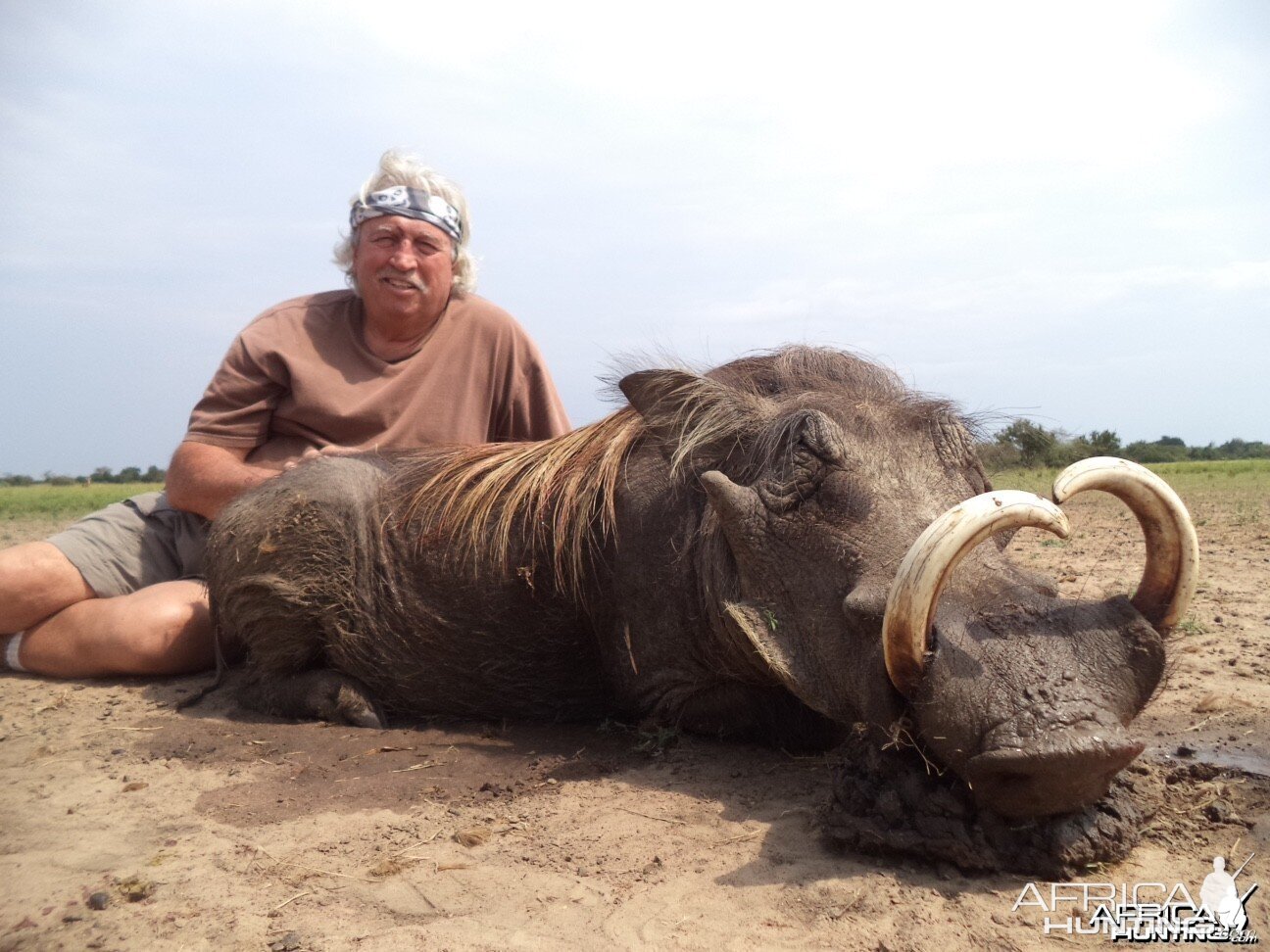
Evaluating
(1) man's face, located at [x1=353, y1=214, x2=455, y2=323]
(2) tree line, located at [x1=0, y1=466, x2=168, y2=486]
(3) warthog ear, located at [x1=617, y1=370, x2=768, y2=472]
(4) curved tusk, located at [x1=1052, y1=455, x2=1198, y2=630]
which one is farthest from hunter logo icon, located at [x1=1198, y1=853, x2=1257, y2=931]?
(2) tree line, located at [x1=0, y1=466, x2=168, y2=486]

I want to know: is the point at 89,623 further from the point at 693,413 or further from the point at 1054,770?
the point at 1054,770

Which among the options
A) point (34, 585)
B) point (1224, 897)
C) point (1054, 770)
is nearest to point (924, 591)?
point (1054, 770)

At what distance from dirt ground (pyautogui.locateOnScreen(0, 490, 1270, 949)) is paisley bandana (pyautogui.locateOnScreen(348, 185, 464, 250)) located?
239 centimetres

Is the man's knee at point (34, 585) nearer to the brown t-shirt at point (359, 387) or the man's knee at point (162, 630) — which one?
the man's knee at point (162, 630)

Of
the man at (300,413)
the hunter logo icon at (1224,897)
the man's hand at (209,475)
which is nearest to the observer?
the hunter logo icon at (1224,897)

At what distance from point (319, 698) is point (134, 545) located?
1748 millimetres

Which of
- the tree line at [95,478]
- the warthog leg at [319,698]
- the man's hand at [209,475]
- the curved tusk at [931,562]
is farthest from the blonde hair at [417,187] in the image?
the tree line at [95,478]

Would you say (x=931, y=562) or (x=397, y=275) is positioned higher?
(x=397, y=275)

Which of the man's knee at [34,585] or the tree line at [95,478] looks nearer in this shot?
the man's knee at [34,585]

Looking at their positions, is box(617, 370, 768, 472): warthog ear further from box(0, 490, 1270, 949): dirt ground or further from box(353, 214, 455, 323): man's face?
box(353, 214, 455, 323): man's face

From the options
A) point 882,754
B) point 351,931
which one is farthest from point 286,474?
point 882,754

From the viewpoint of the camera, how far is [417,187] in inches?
199

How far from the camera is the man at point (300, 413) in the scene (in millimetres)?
4586

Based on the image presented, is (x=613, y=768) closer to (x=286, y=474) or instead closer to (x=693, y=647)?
(x=693, y=647)
